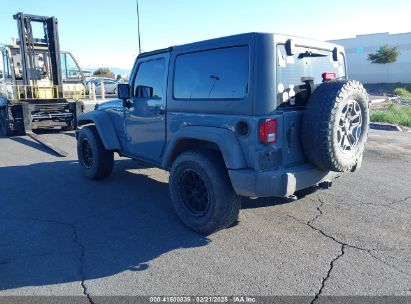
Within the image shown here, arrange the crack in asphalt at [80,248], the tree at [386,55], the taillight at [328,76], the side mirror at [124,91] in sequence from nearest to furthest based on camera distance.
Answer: the crack in asphalt at [80,248] < the taillight at [328,76] < the side mirror at [124,91] < the tree at [386,55]

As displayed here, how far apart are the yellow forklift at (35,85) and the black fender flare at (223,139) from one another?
8235 mm

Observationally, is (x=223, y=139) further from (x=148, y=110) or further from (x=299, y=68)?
(x=148, y=110)

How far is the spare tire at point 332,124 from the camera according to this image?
3.34 m

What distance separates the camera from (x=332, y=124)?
332 cm

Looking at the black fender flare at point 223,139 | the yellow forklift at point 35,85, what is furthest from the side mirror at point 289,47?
the yellow forklift at point 35,85

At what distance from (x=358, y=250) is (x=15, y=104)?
10814 millimetres

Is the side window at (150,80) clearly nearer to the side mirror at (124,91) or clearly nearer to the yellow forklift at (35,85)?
the side mirror at (124,91)

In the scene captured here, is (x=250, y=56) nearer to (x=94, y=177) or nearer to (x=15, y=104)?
(x=94, y=177)

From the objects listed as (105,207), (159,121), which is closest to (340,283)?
(159,121)

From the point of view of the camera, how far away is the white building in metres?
51.0

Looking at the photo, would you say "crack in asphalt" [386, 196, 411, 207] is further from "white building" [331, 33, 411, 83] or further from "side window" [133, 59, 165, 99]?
"white building" [331, 33, 411, 83]

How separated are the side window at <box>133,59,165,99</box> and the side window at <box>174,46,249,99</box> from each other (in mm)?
387

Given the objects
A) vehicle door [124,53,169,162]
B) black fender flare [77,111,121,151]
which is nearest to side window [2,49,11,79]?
black fender flare [77,111,121,151]

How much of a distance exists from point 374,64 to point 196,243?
56930 mm
